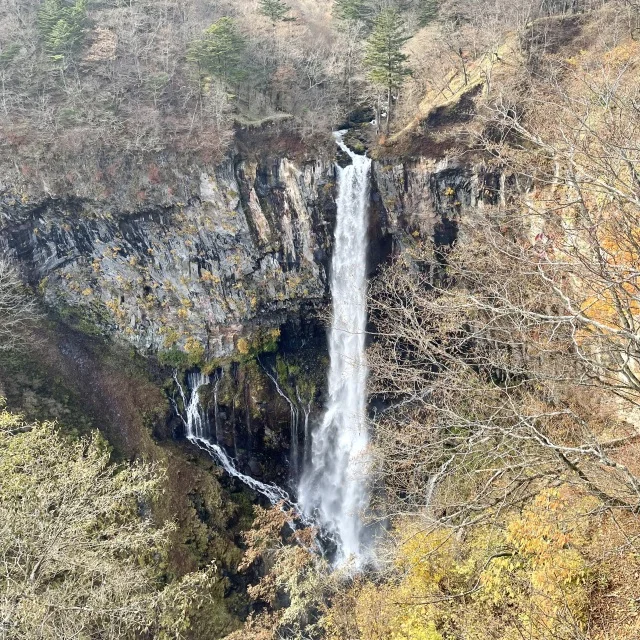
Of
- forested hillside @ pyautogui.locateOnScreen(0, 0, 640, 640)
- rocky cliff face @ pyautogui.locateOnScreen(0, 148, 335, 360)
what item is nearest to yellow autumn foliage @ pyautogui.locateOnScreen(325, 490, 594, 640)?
forested hillside @ pyautogui.locateOnScreen(0, 0, 640, 640)

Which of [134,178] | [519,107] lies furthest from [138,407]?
[519,107]

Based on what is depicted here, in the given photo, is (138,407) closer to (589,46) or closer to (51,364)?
(51,364)

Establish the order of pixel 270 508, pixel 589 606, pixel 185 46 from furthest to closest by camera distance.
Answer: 1. pixel 185 46
2. pixel 270 508
3. pixel 589 606

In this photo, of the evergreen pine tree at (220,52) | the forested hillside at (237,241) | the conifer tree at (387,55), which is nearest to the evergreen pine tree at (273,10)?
the forested hillside at (237,241)

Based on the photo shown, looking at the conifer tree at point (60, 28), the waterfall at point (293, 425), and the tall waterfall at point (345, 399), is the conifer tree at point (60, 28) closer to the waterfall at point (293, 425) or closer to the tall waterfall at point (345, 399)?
the tall waterfall at point (345, 399)

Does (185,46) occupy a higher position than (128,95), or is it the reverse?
(185,46)
